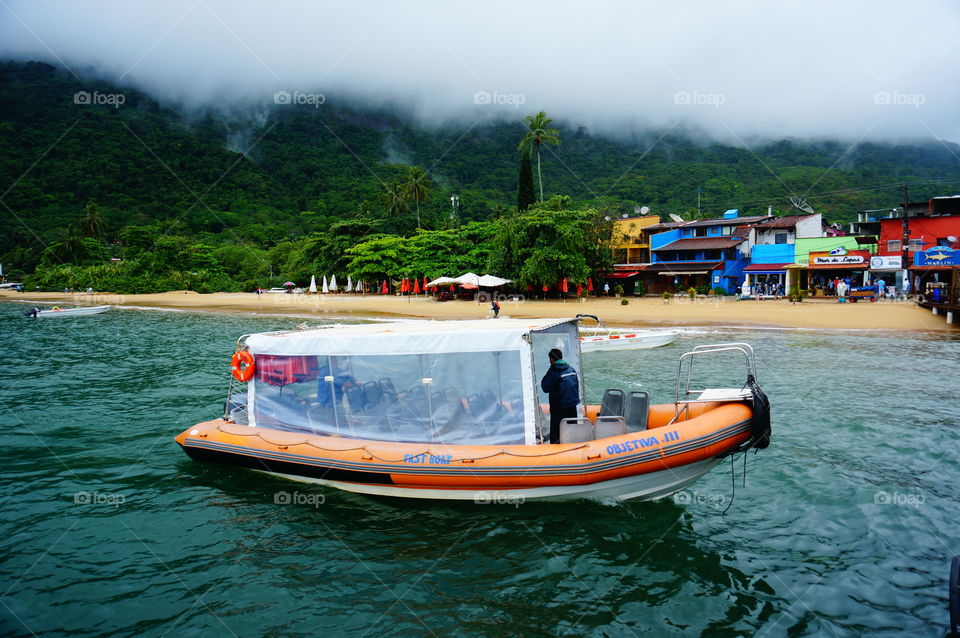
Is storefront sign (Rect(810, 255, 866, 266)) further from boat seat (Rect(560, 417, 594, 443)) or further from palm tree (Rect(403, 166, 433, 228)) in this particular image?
boat seat (Rect(560, 417, 594, 443))

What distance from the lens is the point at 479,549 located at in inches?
279

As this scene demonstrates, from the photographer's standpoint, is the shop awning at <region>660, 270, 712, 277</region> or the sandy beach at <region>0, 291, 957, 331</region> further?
the shop awning at <region>660, 270, 712, 277</region>

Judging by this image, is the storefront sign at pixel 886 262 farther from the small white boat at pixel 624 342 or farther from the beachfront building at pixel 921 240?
the small white boat at pixel 624 342

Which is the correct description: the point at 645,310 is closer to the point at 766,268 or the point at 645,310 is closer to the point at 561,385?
the point at 766,268

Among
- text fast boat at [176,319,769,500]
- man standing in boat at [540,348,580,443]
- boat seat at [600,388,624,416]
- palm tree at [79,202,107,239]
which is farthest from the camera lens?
palm tree at [79,202,107,239]

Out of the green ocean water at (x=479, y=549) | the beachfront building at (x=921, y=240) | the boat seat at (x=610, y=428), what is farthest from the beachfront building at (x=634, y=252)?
the boat seat at (x=610, y=428)

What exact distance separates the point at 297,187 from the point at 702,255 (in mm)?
79526

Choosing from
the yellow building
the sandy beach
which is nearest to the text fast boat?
the sandy beach

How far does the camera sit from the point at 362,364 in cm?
827

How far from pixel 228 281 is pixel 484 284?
34894mm

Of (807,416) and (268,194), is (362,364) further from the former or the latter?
(268,194)

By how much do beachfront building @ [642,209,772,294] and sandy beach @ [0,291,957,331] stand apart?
6440 millimetres

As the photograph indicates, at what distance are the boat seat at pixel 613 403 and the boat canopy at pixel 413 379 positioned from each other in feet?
2.25

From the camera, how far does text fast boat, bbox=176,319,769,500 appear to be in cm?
718
